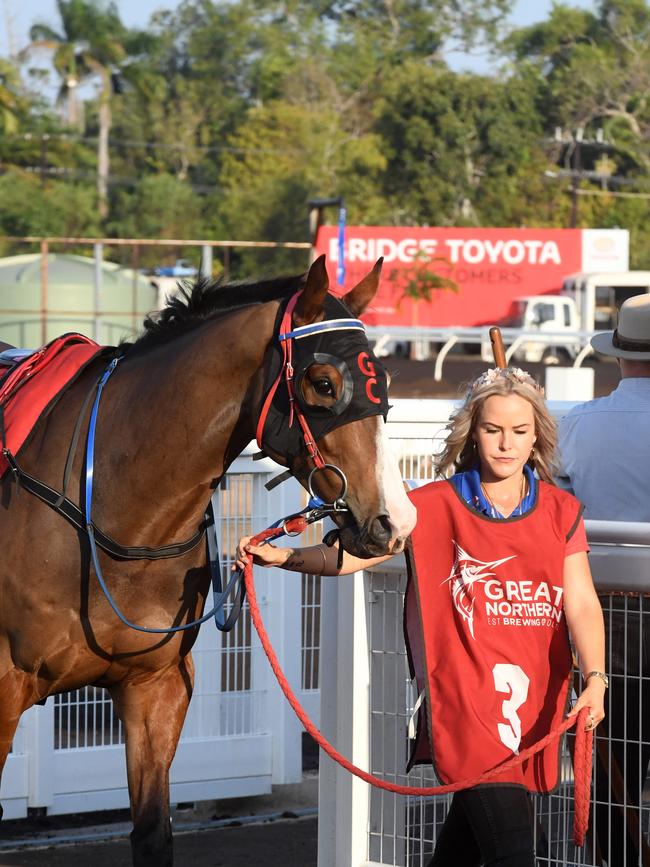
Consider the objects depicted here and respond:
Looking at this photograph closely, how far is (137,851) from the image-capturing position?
3.96 meters

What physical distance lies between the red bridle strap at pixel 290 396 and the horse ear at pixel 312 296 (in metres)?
0.03

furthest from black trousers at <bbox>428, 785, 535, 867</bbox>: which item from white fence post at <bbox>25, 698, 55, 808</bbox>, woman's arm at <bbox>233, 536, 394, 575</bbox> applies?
white fence post at <bbox>25, 698, 55, 808</bbox>

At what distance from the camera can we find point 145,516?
12.5 ft

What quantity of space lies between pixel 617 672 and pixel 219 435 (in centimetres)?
123

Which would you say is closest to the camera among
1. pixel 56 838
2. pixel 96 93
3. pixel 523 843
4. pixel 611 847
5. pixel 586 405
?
pixel 523 843

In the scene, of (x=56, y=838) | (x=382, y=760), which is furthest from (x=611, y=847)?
(x=56, y=838)

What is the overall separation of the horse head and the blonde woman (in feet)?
0.53

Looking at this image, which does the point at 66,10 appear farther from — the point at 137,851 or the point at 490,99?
the point at 137,851

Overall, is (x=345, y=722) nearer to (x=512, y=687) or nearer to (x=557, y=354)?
(x=512, y=687)

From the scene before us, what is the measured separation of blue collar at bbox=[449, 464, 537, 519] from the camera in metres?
3.49

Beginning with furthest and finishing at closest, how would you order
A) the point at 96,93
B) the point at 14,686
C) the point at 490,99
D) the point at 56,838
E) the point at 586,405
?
the point at 96,93 < the point at 490,99 < the point at 56,838 < the point at 586,405 < the point at 14,686

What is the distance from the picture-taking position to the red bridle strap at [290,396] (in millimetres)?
3488

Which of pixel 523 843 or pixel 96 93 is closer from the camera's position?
pixel 523 843

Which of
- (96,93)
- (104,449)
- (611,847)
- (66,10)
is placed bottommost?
(611,847)
